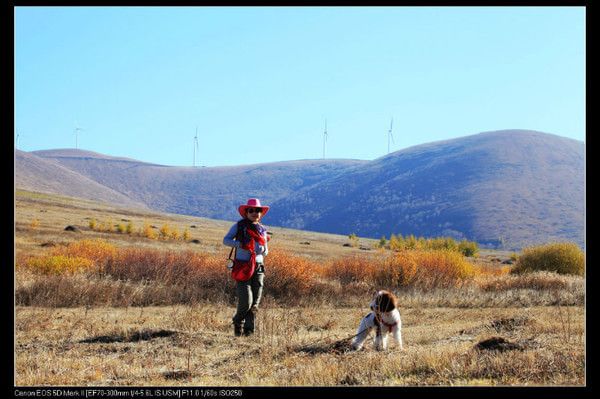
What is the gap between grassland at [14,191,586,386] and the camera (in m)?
7.26

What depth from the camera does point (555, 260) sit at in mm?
31875

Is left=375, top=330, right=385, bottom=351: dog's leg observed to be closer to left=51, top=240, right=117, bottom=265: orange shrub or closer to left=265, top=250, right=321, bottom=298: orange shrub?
left=265, top=250, right=321, bottom=298: orange shrub

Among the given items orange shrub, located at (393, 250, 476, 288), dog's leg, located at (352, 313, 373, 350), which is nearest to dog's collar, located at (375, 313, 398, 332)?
dog's leg, located at (352, 313, 373, 350)

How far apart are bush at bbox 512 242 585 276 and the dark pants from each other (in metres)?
23.4

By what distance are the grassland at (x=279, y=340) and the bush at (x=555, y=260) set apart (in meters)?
14.6

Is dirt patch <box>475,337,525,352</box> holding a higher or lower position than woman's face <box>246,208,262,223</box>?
lower

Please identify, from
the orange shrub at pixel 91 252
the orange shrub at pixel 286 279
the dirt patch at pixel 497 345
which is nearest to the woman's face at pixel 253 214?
the dirt patch at pixel 497 345

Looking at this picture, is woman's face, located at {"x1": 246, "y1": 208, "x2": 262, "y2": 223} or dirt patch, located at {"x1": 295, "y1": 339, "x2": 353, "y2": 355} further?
woman's face, located at {"x1": 246, "y1": 208, "x2": 262, "y2": 223}

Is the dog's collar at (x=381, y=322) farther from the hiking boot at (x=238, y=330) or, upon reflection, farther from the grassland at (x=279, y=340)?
the hiking boot at (x=238, y=330)

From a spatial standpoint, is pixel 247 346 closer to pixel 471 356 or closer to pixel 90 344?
Answer: pixel 90 344

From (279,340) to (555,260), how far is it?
25768 millimetres

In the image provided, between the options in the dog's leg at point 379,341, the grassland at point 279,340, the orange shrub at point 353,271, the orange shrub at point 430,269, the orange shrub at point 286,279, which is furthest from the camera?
the orange shrub at point 353,271

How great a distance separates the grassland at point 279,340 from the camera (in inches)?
286

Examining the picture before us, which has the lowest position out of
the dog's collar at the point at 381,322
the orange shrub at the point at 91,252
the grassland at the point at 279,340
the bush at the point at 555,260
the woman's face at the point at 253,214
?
the bush at the point at 555,260
